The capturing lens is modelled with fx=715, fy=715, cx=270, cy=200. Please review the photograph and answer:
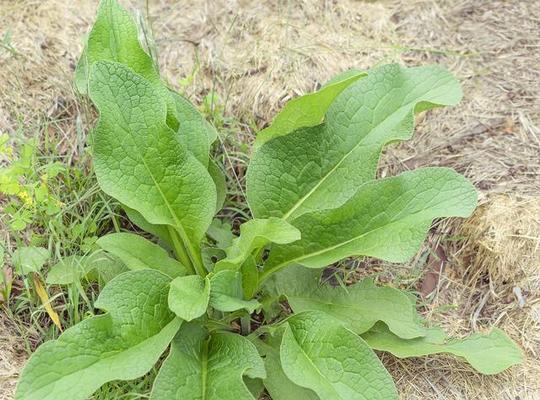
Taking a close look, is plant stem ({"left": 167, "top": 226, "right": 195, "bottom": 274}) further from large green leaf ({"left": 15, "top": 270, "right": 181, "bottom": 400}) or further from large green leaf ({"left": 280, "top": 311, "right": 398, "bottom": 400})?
large green leaf ({"left": 280, "top": 311, "right": 398, "bottom": 400})

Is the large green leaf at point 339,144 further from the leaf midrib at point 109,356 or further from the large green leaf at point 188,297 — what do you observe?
the leaf midrib at point 109,356

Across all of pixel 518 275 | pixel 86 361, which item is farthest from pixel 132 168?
pixel 518 275

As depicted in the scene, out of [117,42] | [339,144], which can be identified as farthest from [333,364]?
[117,42]

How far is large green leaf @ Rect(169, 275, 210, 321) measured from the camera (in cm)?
189

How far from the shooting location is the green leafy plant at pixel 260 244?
76.2 inches

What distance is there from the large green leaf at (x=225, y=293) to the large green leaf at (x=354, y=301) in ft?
0.89

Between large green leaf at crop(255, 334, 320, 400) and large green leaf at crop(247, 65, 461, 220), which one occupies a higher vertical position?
large green leaf at crop(247, 65, 461, 220)

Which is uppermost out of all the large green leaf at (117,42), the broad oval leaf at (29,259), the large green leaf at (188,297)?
the large green leaf at (117,42)

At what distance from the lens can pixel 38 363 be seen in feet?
6.01

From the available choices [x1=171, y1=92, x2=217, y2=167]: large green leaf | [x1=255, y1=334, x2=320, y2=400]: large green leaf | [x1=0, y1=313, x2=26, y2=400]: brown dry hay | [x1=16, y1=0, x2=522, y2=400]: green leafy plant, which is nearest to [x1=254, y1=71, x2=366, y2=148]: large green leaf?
[x1=16, y1=0, x2=522, y2=400]: green leafy plant

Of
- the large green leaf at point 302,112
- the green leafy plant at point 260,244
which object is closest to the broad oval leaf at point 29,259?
the green leafy plant at point 260,244

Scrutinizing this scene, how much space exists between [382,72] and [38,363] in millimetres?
1382

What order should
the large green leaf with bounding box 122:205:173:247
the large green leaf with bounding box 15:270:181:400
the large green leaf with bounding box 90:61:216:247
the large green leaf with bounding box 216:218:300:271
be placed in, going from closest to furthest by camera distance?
the large green leaf with bounding box 15:270:181:400 < the large green leaf with bounding box 216:218:300:271 < the large green leaf with bounding box 90:61:216:247 < the large green leaf with bounding box 122:205:173:247

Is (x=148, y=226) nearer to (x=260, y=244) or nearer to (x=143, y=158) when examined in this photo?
(x=143, y=158)
